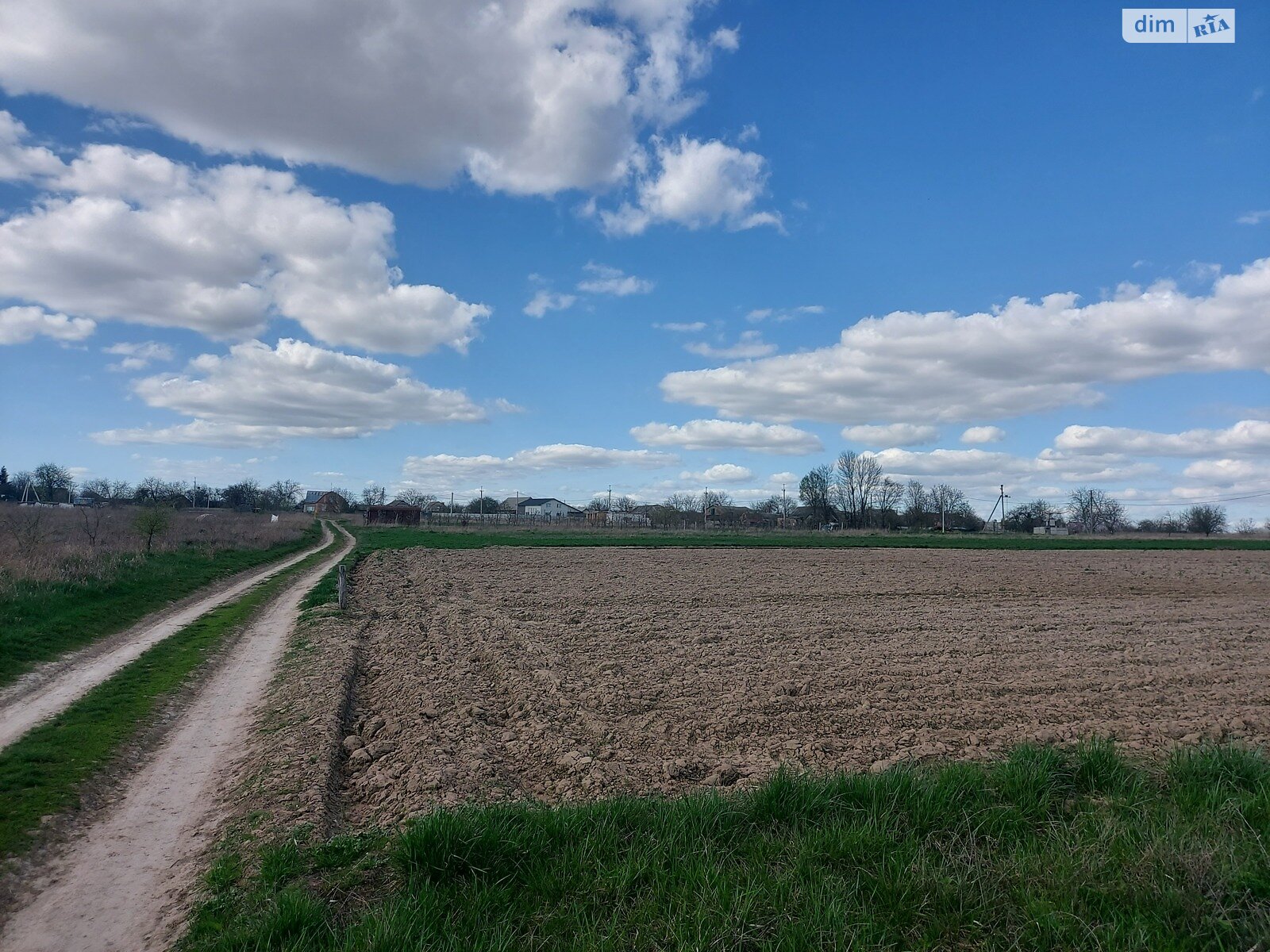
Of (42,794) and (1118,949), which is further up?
(1118,949)

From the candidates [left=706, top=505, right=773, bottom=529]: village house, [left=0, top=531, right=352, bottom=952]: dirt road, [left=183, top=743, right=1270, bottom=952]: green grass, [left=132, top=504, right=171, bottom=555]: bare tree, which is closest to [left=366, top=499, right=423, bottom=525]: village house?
[left=706, top=505, right=773, bottom=529]: village house

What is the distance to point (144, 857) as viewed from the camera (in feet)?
20.6

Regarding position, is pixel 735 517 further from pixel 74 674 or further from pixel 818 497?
pixel 74 674

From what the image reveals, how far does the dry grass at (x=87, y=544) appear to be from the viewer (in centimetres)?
2069

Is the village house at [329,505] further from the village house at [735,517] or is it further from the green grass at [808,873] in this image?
the green grass at [808,873]

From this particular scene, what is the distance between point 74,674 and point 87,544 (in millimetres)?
24366

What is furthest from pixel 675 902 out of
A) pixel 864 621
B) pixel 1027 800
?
pixel 864 621

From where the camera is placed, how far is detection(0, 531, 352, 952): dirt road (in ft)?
16.8

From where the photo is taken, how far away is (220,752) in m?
9.03

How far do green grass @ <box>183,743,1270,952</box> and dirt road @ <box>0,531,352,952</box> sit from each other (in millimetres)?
413

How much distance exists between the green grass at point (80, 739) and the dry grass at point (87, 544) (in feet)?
23.9

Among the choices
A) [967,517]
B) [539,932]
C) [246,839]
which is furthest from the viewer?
[967,517]

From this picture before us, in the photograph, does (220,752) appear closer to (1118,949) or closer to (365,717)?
(365,717)

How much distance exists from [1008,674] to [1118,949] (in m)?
9.75
